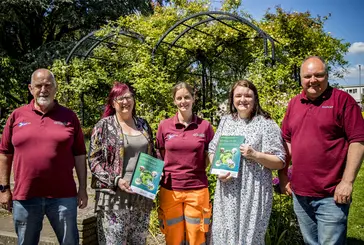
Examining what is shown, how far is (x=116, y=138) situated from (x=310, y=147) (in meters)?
1.45

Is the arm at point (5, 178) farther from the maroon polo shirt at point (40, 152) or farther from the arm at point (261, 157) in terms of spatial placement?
the arm at point (261, 157)

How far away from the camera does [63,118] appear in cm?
271

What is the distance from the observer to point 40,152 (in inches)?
102

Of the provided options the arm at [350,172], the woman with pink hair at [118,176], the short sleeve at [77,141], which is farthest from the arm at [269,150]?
the short sleeve at [77,141]

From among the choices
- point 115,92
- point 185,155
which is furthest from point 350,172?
point 115,92

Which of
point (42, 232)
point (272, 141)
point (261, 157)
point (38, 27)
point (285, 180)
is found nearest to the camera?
point (261, 157)

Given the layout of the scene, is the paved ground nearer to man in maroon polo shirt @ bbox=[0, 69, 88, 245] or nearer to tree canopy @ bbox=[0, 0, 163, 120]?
man in maroon polo shirt @ bbox=[0, 69, 88, 245]

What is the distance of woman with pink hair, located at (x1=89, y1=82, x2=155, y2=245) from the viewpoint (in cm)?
271

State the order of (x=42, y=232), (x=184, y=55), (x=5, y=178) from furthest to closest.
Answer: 1. (x=184, y=55)
2. (x=42, y=232)
3. (x=5, y=178)

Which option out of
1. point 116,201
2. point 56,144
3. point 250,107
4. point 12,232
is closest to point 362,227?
point 250,107

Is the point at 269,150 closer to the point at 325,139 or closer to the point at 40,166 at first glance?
the point at 325,139

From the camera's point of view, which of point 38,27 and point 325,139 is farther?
point 38,27

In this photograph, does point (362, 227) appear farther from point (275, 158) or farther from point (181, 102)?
point (181, 102)

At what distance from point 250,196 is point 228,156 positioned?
1.11 feet
